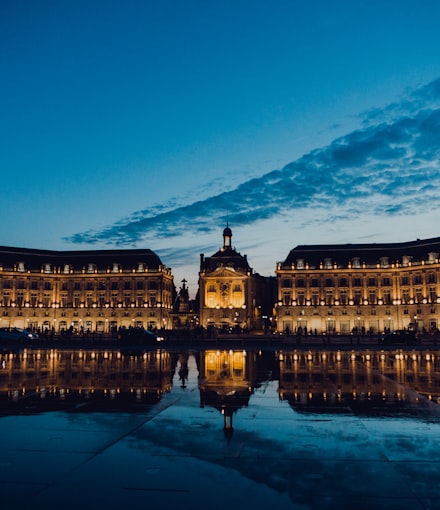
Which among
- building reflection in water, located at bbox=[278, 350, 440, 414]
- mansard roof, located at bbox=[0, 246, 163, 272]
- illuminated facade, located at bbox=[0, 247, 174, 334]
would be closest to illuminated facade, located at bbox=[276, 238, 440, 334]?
illuminated facade, located at bbox=[0, 247, 174, 334]

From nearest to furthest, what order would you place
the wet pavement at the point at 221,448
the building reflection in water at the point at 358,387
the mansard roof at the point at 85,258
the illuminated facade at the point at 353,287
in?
the wet pavement at the point at 221,448 < the building reflection in water at the point at 358,387 < the illuminated facade at the point at 353,287 < the mansard roof at the point at 85,258

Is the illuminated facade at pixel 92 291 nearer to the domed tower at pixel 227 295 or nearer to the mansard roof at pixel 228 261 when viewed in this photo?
the domed tower at pixel 227 295

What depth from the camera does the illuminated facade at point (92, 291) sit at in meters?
108

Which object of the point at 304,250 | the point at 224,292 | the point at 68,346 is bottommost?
the point at 68,346

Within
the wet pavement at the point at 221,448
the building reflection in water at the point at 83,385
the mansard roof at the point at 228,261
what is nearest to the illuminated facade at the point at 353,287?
the mansard roof at the point at 228,261

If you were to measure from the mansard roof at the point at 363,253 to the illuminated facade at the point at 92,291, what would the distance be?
92.0 ft

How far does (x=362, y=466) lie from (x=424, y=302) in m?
98.2

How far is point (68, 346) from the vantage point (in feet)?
140

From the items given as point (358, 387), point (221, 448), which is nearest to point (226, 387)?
point (358, 387)

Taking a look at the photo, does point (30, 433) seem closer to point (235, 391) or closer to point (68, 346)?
point (235, 391)

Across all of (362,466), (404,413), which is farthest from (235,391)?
(362,466)

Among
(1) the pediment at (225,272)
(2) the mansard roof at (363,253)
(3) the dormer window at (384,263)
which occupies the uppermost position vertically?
(2) the mansard roof at (363,253)

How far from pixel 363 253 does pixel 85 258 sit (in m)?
58.1

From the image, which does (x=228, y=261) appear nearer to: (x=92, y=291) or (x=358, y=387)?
(x=92, y=291)
